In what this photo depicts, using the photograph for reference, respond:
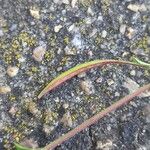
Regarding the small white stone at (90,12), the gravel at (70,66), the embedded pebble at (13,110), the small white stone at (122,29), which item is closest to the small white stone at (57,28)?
the gravel at (70,66)

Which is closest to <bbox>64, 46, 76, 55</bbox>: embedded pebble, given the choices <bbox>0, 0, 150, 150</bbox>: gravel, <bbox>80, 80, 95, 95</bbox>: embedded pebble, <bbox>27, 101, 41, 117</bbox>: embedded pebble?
<bbox>0, 0, 150, 150</bbox>: gravel

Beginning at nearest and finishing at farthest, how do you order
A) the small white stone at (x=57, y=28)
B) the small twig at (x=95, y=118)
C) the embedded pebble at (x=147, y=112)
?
the small twig at (x=95, y=118) → the embedded pebble at (x=147, y=112) → the small white stone at (x=57, y=28)

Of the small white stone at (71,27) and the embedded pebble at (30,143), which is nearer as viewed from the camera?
the embedded pebble at (30,143)

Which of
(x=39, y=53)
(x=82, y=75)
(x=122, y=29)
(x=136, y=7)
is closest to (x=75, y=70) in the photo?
(x=82, y=75)

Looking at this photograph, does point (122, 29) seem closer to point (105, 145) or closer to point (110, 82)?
point (110, 82)

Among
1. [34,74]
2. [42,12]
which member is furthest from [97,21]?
[34,74]

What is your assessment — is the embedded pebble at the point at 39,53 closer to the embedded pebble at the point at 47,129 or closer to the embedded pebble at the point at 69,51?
the embedded pebble at the point at 69,51

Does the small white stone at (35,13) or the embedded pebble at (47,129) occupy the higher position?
the small white stone at (35,13)
